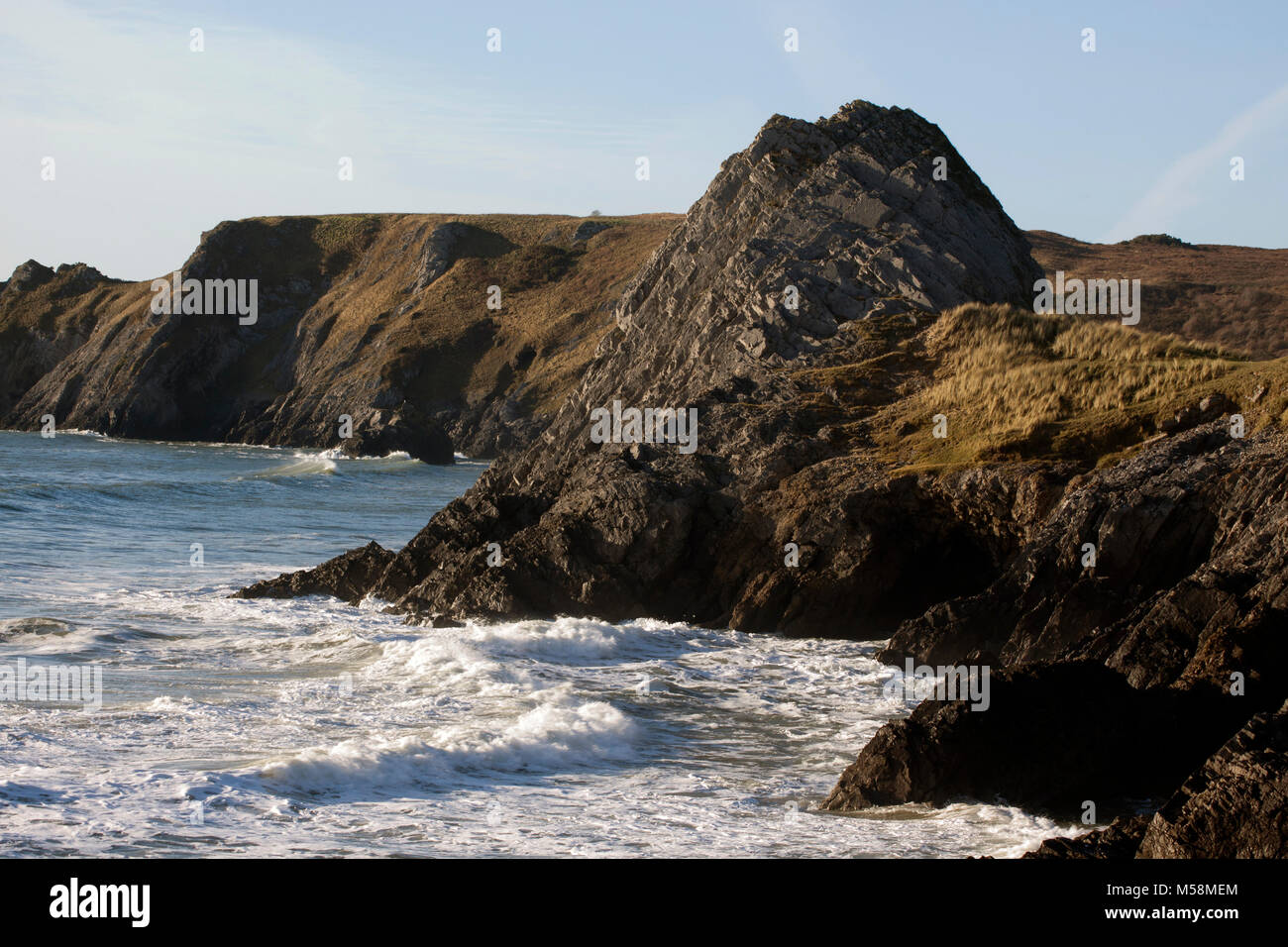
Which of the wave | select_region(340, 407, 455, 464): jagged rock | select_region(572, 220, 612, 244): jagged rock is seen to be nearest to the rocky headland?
the wave

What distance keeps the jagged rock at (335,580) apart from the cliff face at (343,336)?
2194 inches

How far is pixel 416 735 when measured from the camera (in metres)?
13.7

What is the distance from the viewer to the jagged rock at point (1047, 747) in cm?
1141

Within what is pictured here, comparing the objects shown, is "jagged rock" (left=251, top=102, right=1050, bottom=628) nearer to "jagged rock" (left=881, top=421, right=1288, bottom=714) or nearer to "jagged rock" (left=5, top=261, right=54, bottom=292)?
"jagged rock" (left=881, top=421, right=1288, bottom=714)

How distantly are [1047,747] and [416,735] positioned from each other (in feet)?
21.8

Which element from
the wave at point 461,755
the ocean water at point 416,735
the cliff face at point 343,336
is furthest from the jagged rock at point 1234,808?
the cliff face at point 343,336

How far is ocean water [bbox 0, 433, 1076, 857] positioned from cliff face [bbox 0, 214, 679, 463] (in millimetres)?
60534

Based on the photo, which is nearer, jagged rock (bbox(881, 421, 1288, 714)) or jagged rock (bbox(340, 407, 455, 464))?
jagged rock (bbox(881, 421, 1288, 714))

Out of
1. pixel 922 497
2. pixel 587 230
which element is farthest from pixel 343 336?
pixel 922 497

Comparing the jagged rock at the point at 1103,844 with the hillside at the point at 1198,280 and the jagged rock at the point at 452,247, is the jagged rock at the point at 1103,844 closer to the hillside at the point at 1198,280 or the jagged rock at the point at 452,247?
the hillside at the point at 1198,280

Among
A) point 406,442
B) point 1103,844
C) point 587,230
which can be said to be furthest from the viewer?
point 587,230

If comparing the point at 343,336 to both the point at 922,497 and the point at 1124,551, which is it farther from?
the point at 1124,551

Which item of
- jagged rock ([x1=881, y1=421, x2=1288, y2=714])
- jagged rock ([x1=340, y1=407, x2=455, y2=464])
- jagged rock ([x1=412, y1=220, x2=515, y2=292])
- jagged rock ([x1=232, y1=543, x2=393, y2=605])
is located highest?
jagged rock ([x1=412, y1=220, x2=515, y2=292])

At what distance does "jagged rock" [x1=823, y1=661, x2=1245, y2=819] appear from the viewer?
11.4 metres
